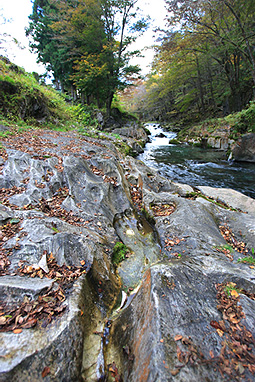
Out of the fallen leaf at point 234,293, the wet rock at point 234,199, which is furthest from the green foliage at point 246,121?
the fallen leaf at point 234,293

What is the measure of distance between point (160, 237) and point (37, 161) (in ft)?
14.2

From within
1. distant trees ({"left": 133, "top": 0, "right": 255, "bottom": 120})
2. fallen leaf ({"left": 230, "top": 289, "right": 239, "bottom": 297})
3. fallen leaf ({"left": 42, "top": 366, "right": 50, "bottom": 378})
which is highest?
distant trees ({"left": 133, "top": 0, "right": 255, "bottom": 120})

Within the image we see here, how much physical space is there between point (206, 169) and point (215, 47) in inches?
503

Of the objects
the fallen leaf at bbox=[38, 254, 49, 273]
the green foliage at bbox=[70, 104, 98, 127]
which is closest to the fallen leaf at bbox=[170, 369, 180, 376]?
the fallen leaf at bbox=[38, 254, 49, 273]

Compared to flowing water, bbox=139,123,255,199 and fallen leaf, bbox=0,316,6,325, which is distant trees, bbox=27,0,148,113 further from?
fallen leaf, bbox=0,316,6,325

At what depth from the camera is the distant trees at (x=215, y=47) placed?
35.8 ft

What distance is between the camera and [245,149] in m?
11.0

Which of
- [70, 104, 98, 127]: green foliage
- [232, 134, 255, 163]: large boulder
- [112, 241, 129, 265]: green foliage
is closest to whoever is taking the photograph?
[112, 241, 129, 265]: green foliage

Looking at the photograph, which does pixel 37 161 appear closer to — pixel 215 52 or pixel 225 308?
pixel 225 308

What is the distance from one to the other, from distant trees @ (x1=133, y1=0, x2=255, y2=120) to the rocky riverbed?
43.0 ft

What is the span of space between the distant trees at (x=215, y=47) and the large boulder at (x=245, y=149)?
18.4 ft

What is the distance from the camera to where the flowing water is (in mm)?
8664

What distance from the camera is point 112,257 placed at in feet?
10.9

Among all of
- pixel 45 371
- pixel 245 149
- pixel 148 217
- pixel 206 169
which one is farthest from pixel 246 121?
pixel 45 371
